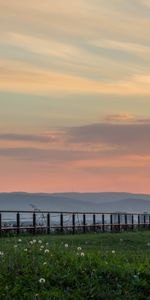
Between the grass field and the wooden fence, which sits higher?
the wooden fence

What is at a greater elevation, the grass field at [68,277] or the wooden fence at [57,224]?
the wooden fence at [57,224]

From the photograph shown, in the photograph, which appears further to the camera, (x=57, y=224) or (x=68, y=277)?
(x=57, y=224)

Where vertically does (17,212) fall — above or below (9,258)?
above

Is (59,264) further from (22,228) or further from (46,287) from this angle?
(22,228)

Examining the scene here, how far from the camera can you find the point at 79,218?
4538cm

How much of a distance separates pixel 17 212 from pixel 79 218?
1090cm

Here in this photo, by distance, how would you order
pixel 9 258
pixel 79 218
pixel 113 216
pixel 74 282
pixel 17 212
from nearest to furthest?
pixel 74 282
pixel 9 258
pixel 17 212
pixel 79 218
pixel 113 216

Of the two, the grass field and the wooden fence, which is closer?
the grass field

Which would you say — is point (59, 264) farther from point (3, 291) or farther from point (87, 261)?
point (3, 291)

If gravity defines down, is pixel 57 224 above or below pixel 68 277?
above

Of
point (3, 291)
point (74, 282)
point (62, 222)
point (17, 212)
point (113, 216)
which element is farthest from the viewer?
point (113, 216)

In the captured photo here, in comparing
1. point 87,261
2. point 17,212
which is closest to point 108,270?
point 87,261

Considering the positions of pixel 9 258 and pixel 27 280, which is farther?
pixel 9 258

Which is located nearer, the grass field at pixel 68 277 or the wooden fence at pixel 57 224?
the grass field at pixel 68 277
